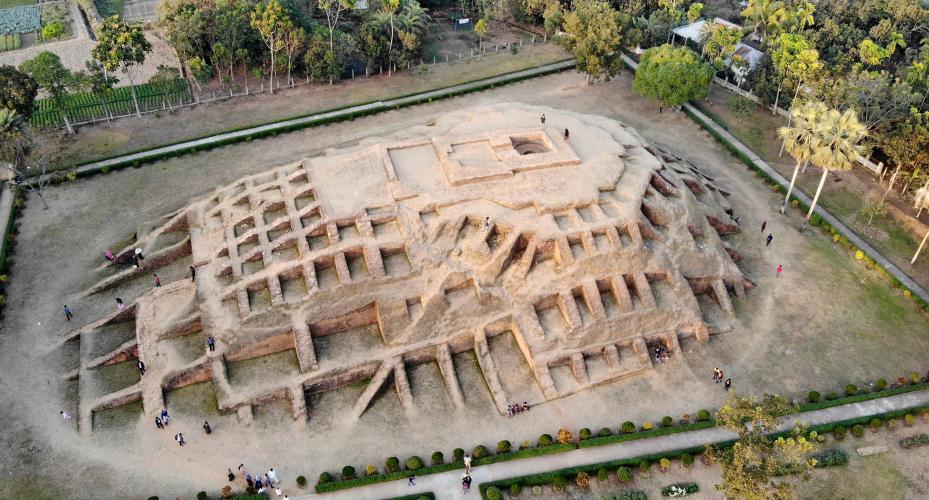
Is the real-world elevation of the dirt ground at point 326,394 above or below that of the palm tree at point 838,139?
below

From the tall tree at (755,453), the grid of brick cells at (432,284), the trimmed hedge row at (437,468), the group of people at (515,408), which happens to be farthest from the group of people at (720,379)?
the group of people at (515,408)

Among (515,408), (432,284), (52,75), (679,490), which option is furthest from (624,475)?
(52,75)

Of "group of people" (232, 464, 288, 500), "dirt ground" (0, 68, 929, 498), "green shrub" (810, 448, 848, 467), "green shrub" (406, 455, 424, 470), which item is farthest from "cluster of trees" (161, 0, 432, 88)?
"green shrub" (810, 448, 848, 467)

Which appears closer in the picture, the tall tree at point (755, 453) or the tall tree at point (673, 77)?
the tall tree at point (755, 453)

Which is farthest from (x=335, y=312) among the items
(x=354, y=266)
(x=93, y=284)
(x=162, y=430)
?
(x=93, y=284)

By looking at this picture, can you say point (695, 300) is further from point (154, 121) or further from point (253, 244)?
point (154, 121)

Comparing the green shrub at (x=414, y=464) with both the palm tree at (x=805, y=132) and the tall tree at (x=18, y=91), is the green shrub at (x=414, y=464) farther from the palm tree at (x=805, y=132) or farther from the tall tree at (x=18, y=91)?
the tall tree at (x=18, y=91)
